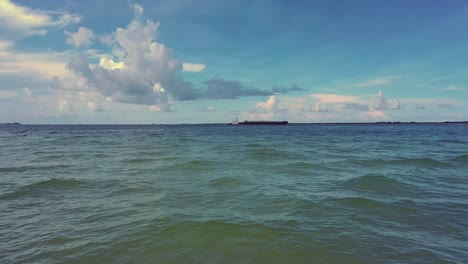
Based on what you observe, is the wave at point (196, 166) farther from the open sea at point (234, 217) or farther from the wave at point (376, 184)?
the wave at point (376, 184)

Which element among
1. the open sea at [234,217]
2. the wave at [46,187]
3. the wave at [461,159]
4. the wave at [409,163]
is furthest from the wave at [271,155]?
the wave at [46,187]

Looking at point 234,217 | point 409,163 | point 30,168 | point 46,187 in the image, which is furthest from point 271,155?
point 30,168

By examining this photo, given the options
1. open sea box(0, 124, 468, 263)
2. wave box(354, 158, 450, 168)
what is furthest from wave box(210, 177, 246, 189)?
wave box(354, 158, 450, 168)

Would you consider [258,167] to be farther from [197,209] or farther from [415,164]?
[415,164]

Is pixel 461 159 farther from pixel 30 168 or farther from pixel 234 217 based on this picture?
pixel 30 168

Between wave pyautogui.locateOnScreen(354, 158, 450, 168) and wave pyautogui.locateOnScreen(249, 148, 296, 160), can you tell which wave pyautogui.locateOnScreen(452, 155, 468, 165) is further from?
wave pyautogui.locateOnScreen(249, 148, 296, 160)

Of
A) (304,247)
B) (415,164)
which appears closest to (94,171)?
(304,247)

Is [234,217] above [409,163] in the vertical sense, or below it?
below

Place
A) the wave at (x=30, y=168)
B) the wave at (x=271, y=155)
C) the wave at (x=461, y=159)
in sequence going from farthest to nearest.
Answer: the wave at (x=271, y=155) → the wave at (x=461, y=159) → the wave at (x=30, y=168)

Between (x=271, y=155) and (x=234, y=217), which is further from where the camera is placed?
(x=271, y=155)

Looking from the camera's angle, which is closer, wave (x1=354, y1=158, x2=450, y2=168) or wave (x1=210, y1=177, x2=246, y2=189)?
wave (x1=210, y1=177, x2=246, y2=189)

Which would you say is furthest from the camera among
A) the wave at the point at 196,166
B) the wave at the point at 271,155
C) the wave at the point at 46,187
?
the wave at the point at 271,155

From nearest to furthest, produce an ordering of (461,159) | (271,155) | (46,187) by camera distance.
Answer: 1. (46,187)
2. (461,159)
3. (271,155)

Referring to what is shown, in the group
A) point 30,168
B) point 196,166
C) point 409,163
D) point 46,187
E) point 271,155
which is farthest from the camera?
point 271,155
